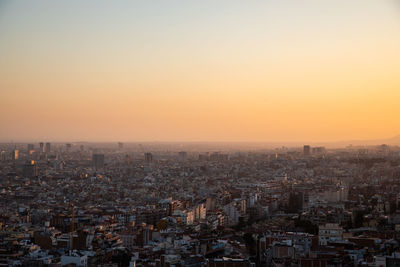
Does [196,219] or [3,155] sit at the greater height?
[3,155]

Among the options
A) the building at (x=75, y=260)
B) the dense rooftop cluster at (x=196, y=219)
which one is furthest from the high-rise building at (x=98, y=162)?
the building at (x=75, y=260)

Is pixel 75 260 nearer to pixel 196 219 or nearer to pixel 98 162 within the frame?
pixel 196 219

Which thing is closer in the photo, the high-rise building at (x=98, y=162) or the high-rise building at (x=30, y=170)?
the high-rise building at (x=30, y=170)

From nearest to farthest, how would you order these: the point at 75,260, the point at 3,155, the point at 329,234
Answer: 1. the point at 75,260
2. the point at 329,234
3. the point at 3,155

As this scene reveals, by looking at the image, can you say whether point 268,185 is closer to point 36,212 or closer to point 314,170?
point 314,170

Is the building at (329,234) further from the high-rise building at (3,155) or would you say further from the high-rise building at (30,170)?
the high-rise building at (3,155)

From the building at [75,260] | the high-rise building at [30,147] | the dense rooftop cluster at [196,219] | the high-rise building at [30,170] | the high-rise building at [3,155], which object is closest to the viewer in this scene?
the building at [75,260]

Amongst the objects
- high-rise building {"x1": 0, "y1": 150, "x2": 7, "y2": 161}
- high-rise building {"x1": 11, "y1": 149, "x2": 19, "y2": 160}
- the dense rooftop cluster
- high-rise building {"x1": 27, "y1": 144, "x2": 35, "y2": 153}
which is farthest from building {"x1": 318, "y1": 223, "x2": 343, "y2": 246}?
high-rise building {"x1": 27, "y1": 144, "x2": 35, "y2": 153}

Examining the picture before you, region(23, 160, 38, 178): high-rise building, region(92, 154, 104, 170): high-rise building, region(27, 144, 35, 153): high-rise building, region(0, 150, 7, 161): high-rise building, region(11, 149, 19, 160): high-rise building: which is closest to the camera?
region(23, 160, 38, 178): high-rise building

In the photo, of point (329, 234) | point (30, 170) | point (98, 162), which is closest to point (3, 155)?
point (30, 170)

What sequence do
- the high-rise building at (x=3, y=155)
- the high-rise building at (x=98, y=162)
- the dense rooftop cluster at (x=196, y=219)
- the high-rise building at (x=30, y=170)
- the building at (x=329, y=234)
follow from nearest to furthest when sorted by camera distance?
1. the dense rooftop cluster at (x=196, y=219)
2. the building at (x=329, y=234)
3. the high-rise building at (x=30, y=170)
4. the high-rise building at (x=3, y=155)
5. the high-rise building at (x=98, y=162)

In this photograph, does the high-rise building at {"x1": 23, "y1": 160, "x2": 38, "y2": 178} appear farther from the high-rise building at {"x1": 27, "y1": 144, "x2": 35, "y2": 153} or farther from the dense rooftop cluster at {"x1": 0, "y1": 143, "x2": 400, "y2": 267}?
the high-rise building at {"x1": 27, "y1": 144, "x2": 35, "y2": 153}
